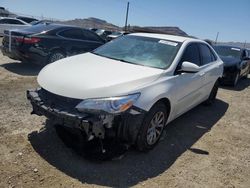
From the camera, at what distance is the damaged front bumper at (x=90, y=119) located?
336 centimetres

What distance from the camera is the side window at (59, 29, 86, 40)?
29.7ft

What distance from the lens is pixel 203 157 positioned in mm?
4328

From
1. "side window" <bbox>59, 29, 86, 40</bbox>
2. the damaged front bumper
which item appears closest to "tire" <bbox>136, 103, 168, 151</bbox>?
the damaged front bumper

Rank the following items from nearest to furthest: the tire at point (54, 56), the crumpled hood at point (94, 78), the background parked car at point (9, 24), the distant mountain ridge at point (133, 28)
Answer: the crumpled hood at point (94, 78) < the tire at point (54, 56) < the background parked car at point (9, 24) < the distant mountain ridge at point (133, 28)

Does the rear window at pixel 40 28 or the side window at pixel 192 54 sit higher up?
the side window at pixel 192 54

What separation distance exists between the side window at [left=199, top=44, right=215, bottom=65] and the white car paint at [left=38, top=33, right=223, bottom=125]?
81 centimetres

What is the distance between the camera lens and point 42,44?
8375mm

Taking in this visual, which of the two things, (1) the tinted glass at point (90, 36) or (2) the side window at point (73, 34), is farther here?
(1) the tinted glass at point (90, 36)

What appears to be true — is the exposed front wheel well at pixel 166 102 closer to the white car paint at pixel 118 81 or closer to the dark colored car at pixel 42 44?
the white car paint at pixel 118 81

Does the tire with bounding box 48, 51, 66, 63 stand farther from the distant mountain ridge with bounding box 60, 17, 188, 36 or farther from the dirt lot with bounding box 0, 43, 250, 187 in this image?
the distant mountain ridge with bounding box 60, 17, 188, 36

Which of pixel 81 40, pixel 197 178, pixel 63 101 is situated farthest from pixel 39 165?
pixel 81 40

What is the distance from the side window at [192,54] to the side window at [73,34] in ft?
15.8

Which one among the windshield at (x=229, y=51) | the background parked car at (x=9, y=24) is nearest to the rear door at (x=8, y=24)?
the background parked car at (x=9, y=24)

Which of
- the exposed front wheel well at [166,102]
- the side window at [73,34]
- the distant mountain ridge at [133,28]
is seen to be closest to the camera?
the exposed front wheel well at [166,102]
